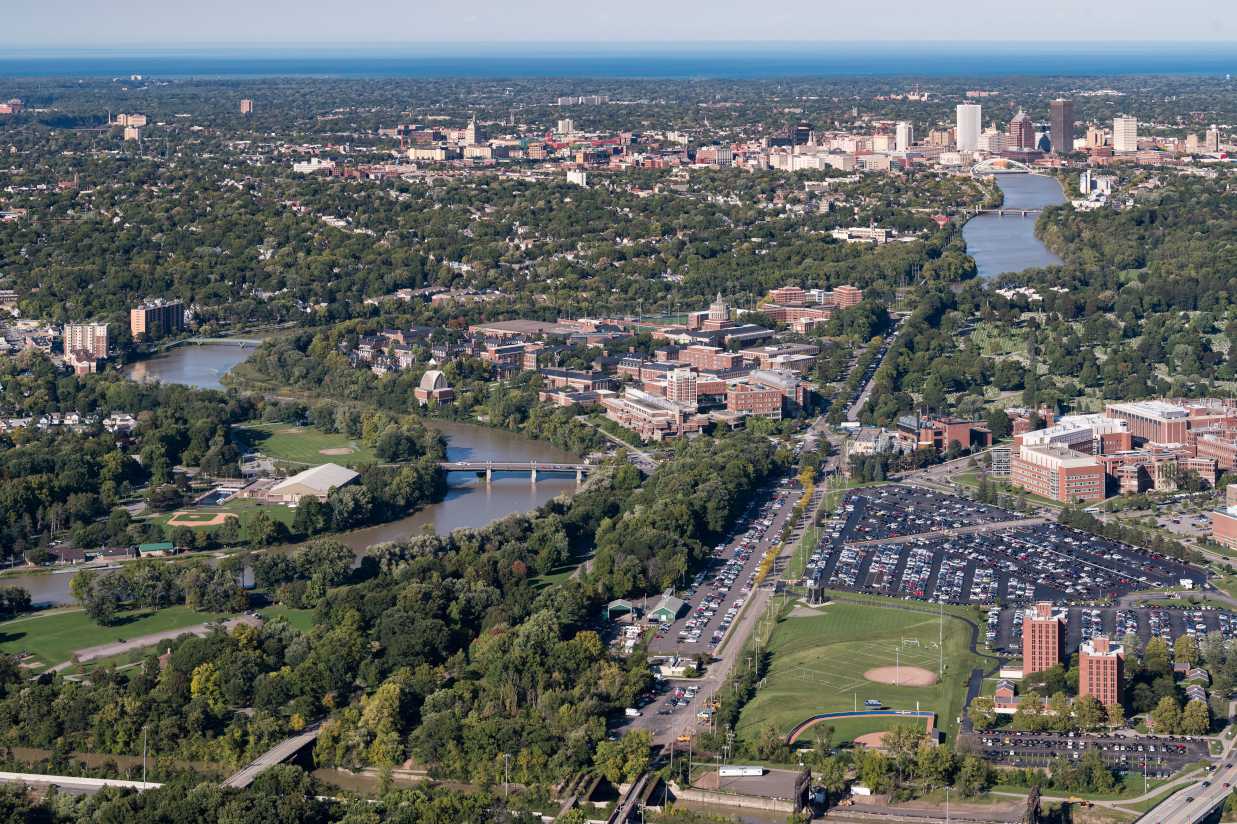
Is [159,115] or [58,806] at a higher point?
[159,115]

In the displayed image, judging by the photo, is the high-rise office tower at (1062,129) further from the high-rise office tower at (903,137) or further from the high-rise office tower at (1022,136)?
the high-rise office tower at (903,137)

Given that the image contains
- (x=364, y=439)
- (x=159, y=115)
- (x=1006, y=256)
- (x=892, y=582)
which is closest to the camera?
(x=892, y=582)

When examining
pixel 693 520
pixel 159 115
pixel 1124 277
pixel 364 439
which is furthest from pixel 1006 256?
pixel 159 115

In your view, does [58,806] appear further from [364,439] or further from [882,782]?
[364,439]

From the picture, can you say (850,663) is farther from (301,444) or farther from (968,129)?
(968,129)

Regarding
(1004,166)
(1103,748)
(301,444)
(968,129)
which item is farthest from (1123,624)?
(968,129)

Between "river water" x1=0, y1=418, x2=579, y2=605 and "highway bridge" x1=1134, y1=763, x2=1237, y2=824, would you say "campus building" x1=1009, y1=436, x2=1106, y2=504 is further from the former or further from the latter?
"highway bridge" x1=1134, y1=763, x2=1237, y2=824
